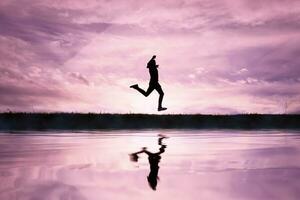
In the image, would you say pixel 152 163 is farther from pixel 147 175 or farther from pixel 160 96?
pixel 160 96

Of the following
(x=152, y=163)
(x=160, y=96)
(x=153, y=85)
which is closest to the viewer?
(x=152, y=163)

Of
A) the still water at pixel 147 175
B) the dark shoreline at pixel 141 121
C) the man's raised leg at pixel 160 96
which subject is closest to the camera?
the still water at pixel 147 175

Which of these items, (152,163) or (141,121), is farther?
(141,121)

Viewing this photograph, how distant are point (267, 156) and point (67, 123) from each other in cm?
2994

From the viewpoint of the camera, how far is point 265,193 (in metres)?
6.66

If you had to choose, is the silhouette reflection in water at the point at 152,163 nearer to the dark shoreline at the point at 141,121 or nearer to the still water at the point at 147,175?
the still water at the point at 147,175

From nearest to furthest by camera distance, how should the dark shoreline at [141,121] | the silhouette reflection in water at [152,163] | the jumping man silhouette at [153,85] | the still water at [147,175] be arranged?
the still water at [147,175], the silhouette reflection in water at [152,163], the jumping man silhouette at [153,85], the dark shoreline at [141,121]

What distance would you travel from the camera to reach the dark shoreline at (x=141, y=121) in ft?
129

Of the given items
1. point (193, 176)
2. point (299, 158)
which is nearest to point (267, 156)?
point (299, 158)

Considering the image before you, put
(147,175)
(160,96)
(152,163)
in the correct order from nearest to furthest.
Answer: (147,175)
(152,163)
(160,96)

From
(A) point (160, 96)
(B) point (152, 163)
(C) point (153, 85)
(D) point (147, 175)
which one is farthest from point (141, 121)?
(D) point (147, 175)

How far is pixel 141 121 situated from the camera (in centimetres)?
4428

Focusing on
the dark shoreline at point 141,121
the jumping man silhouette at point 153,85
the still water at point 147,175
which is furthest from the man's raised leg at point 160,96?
the dark shoreline at point 141,121

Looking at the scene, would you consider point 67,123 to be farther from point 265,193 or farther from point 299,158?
point 265,193
